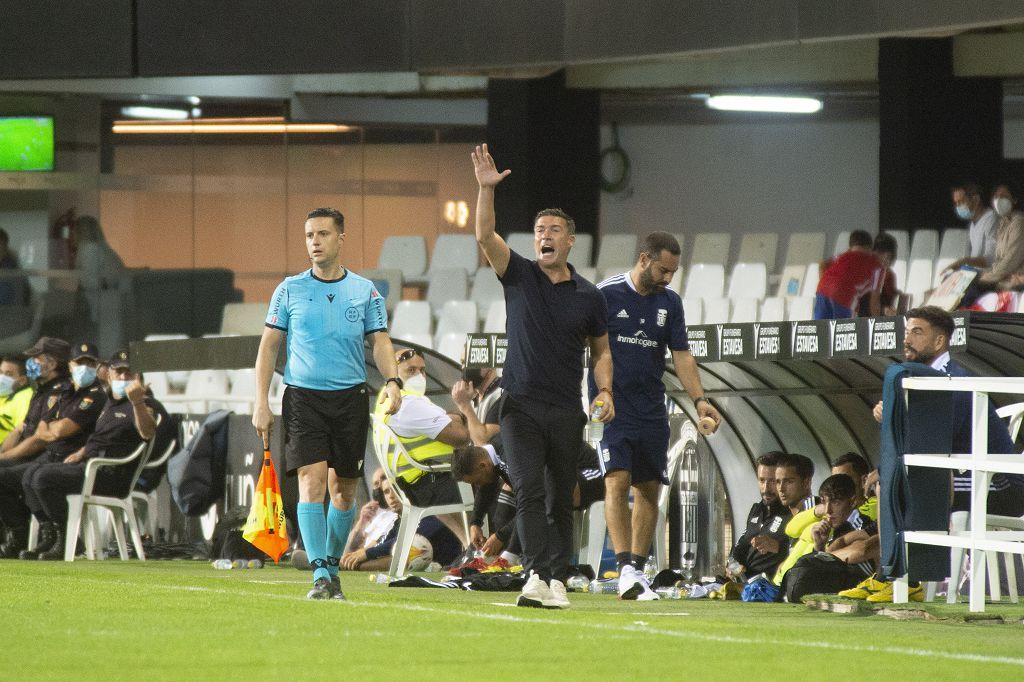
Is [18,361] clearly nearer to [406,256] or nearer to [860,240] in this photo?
[860,240]

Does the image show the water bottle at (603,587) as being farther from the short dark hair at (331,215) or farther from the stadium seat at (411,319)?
the stadium seat at (411,319)

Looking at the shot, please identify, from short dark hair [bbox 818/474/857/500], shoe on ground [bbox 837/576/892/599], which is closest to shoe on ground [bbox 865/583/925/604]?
shoe on ground [bbox 837/576/892/599]

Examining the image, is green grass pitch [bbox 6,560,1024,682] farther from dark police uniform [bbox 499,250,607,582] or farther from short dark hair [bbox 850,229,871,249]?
short dark hair [bbox 850,229,871,249]

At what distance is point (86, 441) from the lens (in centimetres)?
1534

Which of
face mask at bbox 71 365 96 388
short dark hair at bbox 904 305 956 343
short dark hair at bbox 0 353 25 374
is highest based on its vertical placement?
short dark hair at bbox 904 305 956 343

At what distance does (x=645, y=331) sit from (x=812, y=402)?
2.47 metres

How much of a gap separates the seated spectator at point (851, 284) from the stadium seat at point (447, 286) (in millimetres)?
7189

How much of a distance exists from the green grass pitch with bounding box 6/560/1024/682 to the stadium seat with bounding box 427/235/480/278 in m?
15.2

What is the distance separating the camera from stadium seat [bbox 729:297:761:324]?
1944cm

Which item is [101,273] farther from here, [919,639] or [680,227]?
[919,639]

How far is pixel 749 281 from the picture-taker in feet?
68.5

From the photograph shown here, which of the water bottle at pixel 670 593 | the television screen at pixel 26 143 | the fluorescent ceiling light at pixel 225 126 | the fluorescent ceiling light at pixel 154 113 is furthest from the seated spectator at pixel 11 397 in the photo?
the fluorescent ceiling light at pixel 225 126

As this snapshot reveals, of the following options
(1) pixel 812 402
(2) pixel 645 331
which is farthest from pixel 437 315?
(2) pixel 645 331

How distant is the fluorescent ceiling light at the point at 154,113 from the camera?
91.5ft
